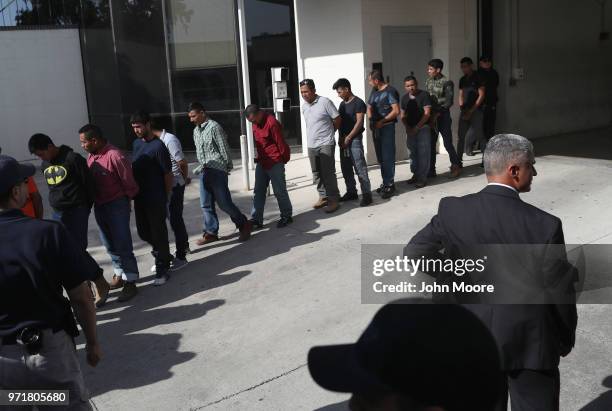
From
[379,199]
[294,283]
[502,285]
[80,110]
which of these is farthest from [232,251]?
[80,110]

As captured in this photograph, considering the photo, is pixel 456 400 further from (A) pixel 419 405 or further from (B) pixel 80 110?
(B) pixel 80 110

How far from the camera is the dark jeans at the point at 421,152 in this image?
8.91 meters

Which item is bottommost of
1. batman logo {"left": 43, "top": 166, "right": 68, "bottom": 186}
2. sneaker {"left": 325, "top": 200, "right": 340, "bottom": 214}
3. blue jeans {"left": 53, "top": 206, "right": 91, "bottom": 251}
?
sneaker {"left": 325, "top": 200, "right": 340, "bottom": 214}

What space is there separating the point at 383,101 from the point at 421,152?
1037 millimetres

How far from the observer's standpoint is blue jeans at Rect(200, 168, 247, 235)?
733 cm

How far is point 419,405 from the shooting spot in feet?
4.29

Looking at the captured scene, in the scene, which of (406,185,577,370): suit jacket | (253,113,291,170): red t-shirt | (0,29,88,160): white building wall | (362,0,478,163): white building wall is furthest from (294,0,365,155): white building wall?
(406,185,577,370): suit jacket

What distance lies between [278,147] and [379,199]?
1.83 m

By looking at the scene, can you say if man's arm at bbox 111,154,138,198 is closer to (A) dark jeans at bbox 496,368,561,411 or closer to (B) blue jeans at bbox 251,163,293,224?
(B) blue jeans at bbox 251,163,293,224

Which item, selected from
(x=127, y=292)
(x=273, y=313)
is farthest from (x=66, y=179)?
(x=273, y=313)

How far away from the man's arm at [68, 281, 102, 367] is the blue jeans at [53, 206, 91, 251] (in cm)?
262

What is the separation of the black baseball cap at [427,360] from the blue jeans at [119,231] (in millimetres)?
5005

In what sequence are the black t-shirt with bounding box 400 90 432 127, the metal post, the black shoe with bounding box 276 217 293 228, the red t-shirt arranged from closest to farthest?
1. the red t-shirt
2. the black shoe with bounding box 276 217 293 228
3. the black t-shirt with bounding box 400 90 432 127
4. the metal post

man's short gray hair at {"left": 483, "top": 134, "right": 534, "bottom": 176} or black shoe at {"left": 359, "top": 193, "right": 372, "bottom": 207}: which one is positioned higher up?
man's short gray hair at {"left": 483, "top": 134, "right": 534, "bottom": 176}
